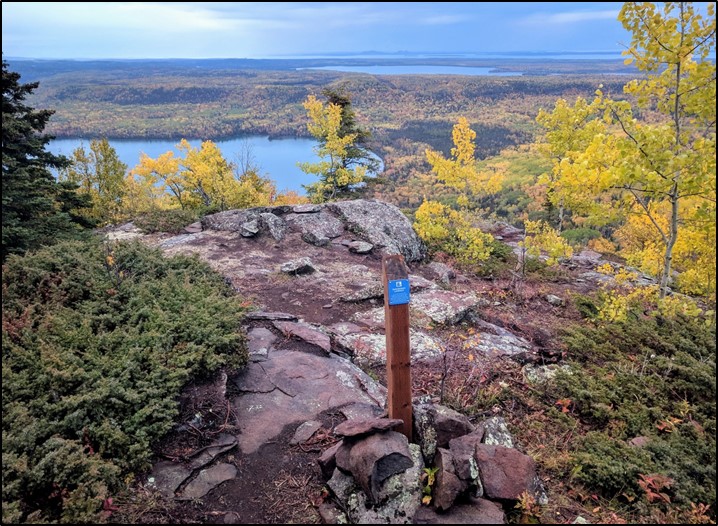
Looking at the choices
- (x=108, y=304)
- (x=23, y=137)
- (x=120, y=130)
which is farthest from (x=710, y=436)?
(x=120, y=130)

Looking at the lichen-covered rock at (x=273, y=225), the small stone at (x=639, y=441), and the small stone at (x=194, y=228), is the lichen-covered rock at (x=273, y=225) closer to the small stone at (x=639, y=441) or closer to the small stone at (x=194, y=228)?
the small stone at (x=194, y=228)

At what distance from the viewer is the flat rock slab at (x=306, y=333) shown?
7790mm

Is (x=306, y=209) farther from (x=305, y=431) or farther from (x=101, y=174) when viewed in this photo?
(x=101, y=174)

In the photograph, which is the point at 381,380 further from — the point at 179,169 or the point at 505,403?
the point at 179,169

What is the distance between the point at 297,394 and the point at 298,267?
601 cm

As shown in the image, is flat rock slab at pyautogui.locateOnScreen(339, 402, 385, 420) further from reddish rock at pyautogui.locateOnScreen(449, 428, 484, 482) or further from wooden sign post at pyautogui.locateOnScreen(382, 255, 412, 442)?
reddish rock at pyautogui.locateOnScreen(449, 428, 484, 482)

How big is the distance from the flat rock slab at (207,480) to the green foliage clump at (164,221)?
12931 millimetres

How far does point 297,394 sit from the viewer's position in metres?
6.32

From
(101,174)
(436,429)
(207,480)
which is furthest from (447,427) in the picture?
(101,174)

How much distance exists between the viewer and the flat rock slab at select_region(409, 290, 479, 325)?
9672 mm

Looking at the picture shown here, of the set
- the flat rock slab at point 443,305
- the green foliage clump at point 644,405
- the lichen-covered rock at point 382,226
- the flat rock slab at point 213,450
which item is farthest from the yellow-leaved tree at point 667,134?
the lichen-covered rock at point 382,226

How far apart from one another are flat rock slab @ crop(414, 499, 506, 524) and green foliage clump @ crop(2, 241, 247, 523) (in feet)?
9.83

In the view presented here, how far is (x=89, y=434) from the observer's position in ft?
15.0

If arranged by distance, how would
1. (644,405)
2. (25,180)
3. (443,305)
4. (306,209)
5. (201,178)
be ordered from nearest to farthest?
1. (644,405)
2. (25,180)
3. (443,305)
4. (306,209)
5. (201,178)
